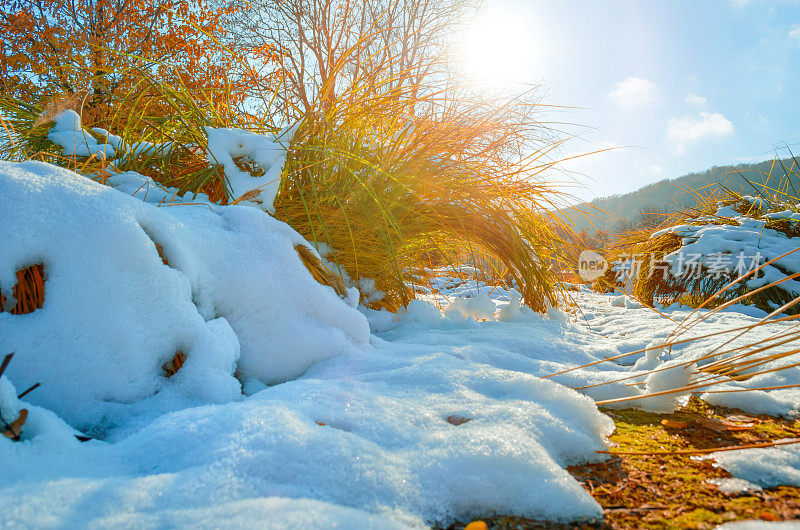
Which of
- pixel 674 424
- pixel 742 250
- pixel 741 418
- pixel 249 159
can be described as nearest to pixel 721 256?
pixel 742 250

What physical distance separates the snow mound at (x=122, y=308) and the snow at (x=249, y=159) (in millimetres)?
362

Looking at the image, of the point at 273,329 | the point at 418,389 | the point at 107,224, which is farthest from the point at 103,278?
the point at 418,389

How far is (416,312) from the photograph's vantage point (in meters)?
1.76

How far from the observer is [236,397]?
0.79 meters

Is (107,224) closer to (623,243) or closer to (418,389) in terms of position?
(418,389)

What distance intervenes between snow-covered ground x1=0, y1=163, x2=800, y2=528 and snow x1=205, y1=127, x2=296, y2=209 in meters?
0.18

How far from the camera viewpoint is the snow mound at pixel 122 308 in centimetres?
66

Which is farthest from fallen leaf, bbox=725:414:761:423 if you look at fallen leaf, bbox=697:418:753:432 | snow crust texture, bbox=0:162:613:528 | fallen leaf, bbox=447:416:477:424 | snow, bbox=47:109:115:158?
snow, bbox=47:109:115:158

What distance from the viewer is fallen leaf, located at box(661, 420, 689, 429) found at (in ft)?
2.76

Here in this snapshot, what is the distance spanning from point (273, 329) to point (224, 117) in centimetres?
118

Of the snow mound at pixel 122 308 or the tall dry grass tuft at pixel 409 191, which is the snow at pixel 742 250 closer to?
the tall dry grass tuft at pixel 409 191

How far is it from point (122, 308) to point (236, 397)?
270 millimetres

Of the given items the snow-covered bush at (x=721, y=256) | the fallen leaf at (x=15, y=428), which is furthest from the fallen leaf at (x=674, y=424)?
the snow-covered bush at (x=721, y=256)

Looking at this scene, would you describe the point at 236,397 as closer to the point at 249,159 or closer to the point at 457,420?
the point at 457,420
